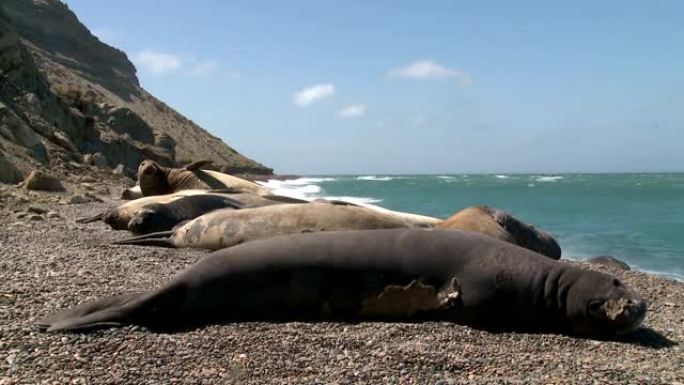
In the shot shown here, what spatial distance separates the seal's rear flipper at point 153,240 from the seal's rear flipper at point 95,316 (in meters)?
3.83

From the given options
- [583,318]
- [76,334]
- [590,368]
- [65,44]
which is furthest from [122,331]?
[65,44]

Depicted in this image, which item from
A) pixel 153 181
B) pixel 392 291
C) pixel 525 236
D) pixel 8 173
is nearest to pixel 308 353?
pixel 392 291

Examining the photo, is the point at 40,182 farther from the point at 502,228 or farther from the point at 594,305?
the point at 594,305

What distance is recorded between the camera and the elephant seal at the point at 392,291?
551 cm

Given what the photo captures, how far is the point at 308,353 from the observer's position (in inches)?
183

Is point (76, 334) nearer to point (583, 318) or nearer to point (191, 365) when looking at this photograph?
point (191, 365)

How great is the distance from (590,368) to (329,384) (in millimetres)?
1766

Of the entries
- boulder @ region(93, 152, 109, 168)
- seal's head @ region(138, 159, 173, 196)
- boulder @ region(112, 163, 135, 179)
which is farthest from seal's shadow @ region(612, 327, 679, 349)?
boulder @ region(93, 152, 109, 168)

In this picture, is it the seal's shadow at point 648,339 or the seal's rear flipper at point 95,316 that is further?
the seal's shadow at point 648,339

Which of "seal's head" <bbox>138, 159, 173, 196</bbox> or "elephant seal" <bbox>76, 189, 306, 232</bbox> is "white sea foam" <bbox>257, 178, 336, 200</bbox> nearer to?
"seal's head" <bbox>138, 159, 173, 196</bbox>

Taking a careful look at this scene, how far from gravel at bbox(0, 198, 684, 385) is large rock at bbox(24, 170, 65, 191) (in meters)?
11.1

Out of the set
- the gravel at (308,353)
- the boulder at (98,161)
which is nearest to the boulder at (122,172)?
the boulder at (98,161)

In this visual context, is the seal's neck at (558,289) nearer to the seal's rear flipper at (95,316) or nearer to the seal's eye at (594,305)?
the seal's eye at (594,305)

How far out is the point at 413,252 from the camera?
5.80 meters
